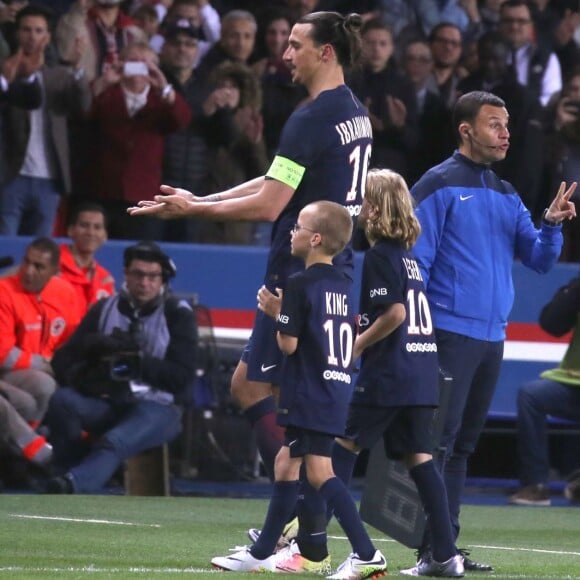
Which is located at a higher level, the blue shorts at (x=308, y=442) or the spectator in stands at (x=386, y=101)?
the spectator in stands at (x=386, y=101)

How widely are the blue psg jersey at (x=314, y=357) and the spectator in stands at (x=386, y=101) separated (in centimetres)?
693

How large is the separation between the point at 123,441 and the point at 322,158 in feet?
15.7

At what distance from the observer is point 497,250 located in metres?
→ 6.87

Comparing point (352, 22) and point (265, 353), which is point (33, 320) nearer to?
point (265, 353)

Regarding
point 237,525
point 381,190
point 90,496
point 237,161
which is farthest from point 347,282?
point 237,161

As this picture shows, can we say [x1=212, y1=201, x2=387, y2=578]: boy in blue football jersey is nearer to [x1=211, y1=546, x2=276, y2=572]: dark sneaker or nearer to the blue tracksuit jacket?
[x1=211, y1=546, x2=276, y2=572]: dark sneaker

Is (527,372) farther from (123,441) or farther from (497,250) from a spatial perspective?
(497,250)

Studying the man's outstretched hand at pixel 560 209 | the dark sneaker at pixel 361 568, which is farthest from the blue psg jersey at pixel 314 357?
the man's outstretched hand at pixel 560 209

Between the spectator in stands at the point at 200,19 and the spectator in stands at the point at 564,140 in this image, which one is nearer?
the spectator in stands at the point at 200,19

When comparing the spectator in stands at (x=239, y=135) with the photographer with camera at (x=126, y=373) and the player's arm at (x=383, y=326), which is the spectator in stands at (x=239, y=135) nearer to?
the photographer with camera at (x=126, y=373)

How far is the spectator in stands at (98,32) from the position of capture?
12.4 m

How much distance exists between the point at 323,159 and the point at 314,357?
2.68ft

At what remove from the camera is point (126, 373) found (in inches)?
434

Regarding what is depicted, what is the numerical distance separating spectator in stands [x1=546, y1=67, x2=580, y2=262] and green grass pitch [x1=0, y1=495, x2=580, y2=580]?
3257 mm
